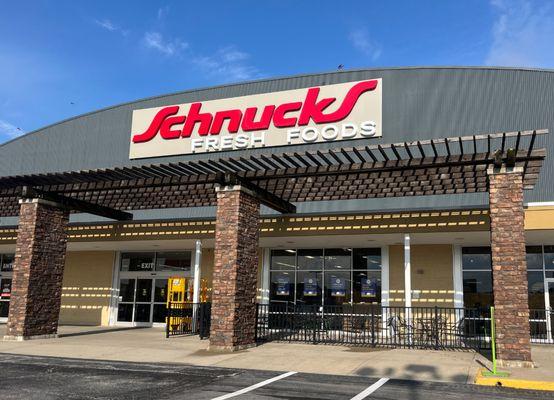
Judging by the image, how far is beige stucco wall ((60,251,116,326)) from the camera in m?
24.3

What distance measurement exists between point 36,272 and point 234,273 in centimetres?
689

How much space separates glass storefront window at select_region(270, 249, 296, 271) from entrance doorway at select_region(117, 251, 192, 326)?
12.5 feet

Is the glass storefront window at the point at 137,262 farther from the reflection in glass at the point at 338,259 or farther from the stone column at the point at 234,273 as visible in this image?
the stone column at the point at 234,273

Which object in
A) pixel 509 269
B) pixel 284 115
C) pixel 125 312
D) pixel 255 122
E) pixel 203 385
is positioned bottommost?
pixel 203 385

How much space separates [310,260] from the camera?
2169 centimetres

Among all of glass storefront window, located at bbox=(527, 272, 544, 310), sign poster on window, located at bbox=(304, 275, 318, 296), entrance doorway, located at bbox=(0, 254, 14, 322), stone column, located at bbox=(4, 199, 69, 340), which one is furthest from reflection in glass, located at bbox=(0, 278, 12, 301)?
glass storefront window, located at bbox=(527, 272, 544, 310)

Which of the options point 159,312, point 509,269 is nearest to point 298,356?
point 509,269

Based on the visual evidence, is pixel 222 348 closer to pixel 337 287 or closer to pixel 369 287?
pixel 337 287

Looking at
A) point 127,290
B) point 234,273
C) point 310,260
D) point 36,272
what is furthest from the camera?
point 127,290

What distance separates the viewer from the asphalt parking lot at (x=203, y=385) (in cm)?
859

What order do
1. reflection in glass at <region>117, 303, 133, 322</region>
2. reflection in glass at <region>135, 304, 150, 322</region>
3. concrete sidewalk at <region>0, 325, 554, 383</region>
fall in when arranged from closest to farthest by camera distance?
concrete sidewalk at <region>0, 325, 554, 383</region>, reflection in glass at <region>135, 304, 150, 322</region>, reflection in glass at <region>117, 303, 133, 322</region>

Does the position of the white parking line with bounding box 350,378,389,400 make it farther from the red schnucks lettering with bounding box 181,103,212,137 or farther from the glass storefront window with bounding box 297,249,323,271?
the red schnucks lettering with bounding box 181,103,212,137

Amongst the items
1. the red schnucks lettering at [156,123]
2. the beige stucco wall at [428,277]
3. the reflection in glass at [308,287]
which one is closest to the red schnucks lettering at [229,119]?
the red schnucks lettering at [156,123]

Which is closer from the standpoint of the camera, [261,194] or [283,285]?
[261,194]
